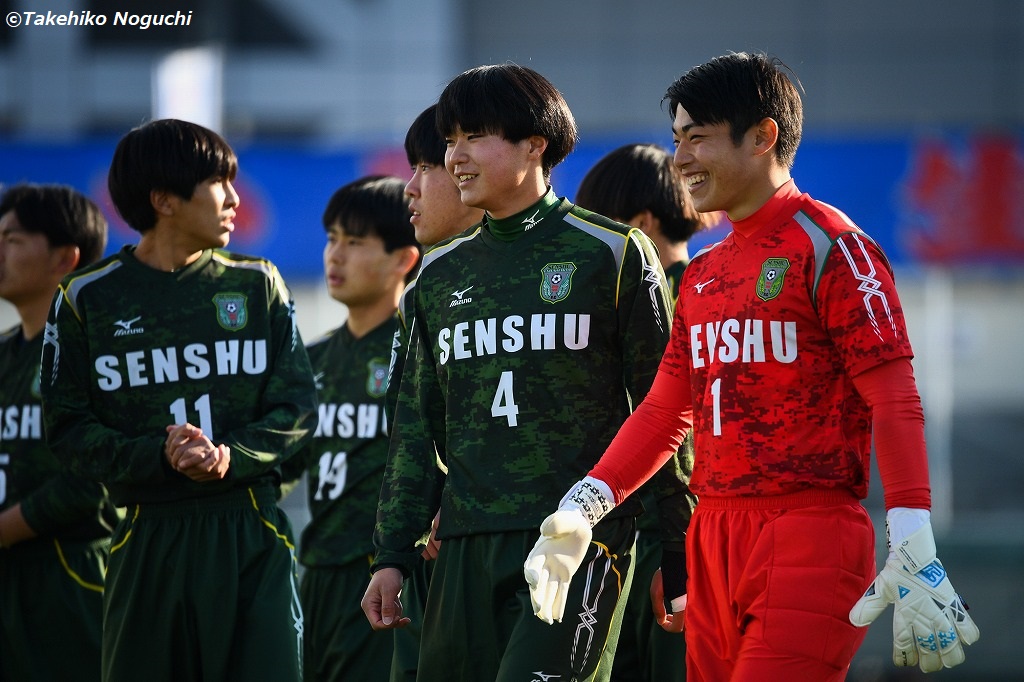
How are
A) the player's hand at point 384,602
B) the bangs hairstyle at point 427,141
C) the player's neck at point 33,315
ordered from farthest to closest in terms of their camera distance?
the player's neck at point 33,315 → the bangs hairstyle at point 427,141 → the player's hand at point 384,602

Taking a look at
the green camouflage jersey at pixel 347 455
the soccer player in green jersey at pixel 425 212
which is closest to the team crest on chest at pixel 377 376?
the green camouflage jersey at pixel 347 455

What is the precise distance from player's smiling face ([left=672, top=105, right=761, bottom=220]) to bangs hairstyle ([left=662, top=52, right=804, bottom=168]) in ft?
0.07

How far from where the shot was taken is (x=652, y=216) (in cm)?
514

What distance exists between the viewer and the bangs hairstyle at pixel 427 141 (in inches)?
179

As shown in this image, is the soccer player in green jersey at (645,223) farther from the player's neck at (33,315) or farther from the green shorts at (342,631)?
the player's neck at (33,315)

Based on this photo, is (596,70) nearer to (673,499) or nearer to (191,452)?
(191,452)

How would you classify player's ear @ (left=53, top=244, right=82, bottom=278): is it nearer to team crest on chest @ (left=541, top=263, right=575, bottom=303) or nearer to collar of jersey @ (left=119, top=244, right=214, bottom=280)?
collar of jersey @ (left=119, top=244, right=214, bottom=280)

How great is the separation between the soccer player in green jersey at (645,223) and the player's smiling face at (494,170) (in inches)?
44.3

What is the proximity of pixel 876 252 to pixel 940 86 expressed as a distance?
2167 cm

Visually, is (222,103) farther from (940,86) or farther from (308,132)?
(940,86)

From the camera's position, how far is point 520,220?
3.82 m

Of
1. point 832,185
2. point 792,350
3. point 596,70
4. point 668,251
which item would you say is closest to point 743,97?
point 792,350

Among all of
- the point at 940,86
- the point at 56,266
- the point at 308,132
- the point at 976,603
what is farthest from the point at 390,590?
the point at 940,86

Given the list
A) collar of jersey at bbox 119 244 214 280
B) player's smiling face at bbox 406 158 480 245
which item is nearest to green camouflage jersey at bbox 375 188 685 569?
player's smiling face at bbox 406 158 480 245
